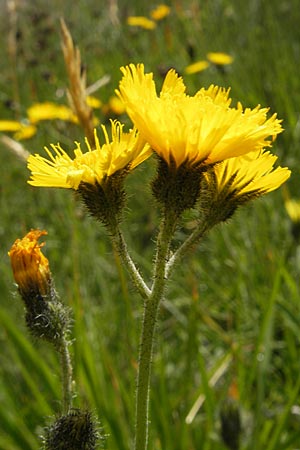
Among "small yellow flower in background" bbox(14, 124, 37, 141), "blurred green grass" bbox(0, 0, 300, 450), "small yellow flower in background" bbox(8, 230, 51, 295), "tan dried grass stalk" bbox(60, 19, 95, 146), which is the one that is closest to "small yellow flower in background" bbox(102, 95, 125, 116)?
"blurred green grass" bbox(0, 0, 300, 450)

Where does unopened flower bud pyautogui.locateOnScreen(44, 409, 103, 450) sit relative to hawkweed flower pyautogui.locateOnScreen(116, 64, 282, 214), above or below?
below

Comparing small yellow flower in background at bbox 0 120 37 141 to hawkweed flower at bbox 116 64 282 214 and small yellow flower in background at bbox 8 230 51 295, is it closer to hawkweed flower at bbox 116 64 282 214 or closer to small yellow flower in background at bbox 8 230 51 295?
small yellow flower in background at bbox 8 230 51 295

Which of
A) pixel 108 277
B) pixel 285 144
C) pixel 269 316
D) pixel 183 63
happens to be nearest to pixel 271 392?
pixel 269 316

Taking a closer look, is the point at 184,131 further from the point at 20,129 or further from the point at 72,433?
the point at 20,129

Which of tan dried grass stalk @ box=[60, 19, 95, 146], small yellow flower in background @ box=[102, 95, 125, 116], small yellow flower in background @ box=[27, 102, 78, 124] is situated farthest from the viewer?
small yellow flower in background @ box=[102, 95, 125, 116]

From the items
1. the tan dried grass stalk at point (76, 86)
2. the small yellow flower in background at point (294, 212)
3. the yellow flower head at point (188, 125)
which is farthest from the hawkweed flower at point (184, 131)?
the small yellow flower in background at point (294, 212)

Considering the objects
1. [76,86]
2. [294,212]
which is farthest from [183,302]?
[76,86]
